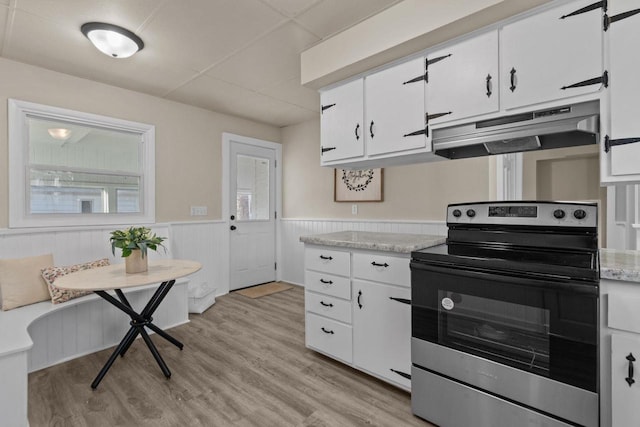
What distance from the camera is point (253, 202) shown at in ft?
15.5

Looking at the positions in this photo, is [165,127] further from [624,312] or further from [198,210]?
[624,312]

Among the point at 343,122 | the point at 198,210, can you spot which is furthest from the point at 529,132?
the point at 198,210

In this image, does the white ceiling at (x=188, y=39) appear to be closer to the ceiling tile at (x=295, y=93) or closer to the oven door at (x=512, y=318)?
the ceiling tile at (x=295, y=93)

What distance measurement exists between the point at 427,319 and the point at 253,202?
11.5 ft

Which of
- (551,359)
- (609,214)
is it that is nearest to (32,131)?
(551,359)

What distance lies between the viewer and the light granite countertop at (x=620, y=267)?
1227 mm

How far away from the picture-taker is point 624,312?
4.11 ft

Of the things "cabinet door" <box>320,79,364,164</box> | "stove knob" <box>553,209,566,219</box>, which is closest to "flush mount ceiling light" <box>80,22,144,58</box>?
"cabinet door" <box>320,79,364,164</box>

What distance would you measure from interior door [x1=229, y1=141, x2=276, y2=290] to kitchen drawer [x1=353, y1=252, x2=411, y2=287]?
273cm

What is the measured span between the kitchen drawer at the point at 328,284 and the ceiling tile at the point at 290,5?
1.85 metres

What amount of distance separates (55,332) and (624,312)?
3.54 meters

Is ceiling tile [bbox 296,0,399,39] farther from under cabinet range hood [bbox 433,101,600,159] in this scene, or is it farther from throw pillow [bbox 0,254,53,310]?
throw pillow [bbox 0,254,53,310]

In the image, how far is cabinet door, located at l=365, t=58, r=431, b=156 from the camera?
2.13 metres

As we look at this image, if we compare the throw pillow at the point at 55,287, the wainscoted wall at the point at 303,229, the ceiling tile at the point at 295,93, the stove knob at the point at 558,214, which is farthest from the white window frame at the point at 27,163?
the stove knob at the point at 558,214
